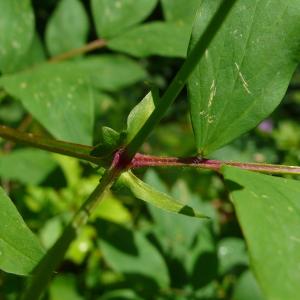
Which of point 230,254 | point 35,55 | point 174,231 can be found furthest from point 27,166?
point 230,254

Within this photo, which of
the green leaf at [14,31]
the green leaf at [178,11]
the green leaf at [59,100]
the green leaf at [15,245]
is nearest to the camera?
the green leaf at [15,245]

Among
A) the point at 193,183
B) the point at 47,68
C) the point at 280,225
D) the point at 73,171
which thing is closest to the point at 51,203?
the point at 73,171

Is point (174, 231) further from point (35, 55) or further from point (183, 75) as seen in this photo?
point (183, 75)

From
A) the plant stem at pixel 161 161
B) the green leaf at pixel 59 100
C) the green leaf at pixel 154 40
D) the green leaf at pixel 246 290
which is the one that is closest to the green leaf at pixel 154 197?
the plant stem at pixel 161 161

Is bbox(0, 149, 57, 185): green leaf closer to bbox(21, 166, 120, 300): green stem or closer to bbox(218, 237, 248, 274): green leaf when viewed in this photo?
bbox(218, 237, 248, 274): green leaf

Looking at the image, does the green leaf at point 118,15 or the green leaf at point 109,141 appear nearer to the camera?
the green leaf at point 109,141

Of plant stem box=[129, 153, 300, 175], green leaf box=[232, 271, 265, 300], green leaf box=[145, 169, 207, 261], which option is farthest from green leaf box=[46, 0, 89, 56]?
plant stem box=[129, 153, 300, 175]

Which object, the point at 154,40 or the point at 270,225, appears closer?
the point at 270,225

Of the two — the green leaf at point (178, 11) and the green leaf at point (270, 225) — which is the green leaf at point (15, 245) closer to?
the green leaf at point (270, 225)
